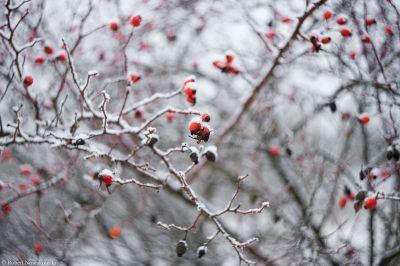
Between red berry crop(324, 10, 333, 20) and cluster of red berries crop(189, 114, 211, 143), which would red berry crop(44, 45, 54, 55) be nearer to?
cluster of red berries crop(189, 114, 211, 143)

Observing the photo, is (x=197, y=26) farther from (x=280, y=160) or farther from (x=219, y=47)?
(x=280, y=160)

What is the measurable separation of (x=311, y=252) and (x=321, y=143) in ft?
10.7

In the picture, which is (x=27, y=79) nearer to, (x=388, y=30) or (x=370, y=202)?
(x=370, y=202)

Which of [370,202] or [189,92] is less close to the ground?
[189,92]

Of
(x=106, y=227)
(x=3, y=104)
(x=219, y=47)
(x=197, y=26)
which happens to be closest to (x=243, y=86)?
(x=219, y=47)

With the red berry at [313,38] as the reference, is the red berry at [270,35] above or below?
above

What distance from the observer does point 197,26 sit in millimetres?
5371

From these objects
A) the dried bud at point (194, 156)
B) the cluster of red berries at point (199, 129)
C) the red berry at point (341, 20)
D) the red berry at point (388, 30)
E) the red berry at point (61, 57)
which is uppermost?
the red berry at point (388, 30)

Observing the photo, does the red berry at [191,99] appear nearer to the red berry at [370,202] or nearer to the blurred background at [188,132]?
the blurred background at [188,132]

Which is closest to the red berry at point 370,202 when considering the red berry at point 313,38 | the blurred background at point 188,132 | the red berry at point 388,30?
the blurred background at point 188,132

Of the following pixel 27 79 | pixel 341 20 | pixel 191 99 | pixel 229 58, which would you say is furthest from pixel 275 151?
pixel 27 79

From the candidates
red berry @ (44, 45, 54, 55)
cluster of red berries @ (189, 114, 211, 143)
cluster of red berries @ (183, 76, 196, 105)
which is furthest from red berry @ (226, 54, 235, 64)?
red berry @ (44, 45, 54, 55)

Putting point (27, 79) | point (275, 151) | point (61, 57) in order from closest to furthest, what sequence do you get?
1. point (27, 79)
2. point (61, 57)
3. point (275, 151)

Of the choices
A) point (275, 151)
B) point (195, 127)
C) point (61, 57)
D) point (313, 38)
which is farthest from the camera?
point (275, 151)
